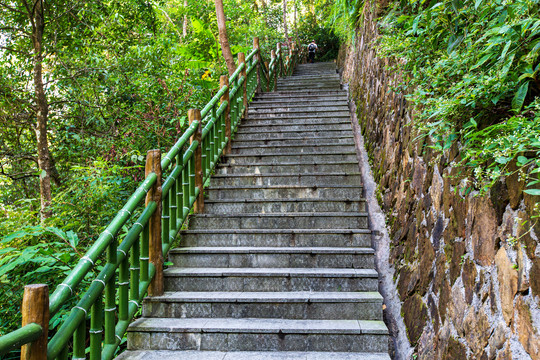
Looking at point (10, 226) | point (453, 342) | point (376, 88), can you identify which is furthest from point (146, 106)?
point (453, 342)

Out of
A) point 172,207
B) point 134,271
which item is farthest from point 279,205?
point 134,271

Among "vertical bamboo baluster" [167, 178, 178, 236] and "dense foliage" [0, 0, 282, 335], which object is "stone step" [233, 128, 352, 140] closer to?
"dense foliage" [0, 0, 282, 335]

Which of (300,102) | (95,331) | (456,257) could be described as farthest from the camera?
(300,102)

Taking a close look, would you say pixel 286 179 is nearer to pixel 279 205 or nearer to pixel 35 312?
pixel 279 205

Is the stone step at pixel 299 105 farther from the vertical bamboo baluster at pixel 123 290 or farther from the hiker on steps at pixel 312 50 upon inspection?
the hiker on steps at pixel 312 50

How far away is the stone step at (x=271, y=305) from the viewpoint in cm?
283

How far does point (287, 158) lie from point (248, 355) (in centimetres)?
299

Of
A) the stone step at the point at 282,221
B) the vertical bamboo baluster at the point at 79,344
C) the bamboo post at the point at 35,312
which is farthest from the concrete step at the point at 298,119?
the bamboo post at the point at 35,312

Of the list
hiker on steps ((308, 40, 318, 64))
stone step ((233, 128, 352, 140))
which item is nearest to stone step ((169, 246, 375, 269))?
stone step ((233, 128, 352, 140))

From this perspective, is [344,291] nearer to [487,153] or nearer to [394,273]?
[394,273]

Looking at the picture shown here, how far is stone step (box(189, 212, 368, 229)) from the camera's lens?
3.77 metres

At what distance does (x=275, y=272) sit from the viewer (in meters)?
3.12

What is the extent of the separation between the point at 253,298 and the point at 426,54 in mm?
2173

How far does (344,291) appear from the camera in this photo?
305 centimetres
